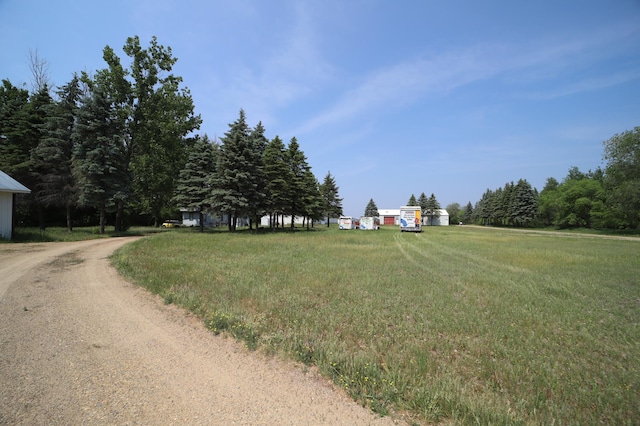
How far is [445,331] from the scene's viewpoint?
5.68 m

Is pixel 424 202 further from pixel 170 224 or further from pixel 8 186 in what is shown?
pixel 8 186

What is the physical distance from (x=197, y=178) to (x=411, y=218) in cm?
3122

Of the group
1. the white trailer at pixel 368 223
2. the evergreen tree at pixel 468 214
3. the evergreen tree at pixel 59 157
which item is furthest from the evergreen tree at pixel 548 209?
the evergreen tree at pixel 59 157

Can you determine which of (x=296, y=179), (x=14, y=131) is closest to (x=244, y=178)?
(x=296, y=179)

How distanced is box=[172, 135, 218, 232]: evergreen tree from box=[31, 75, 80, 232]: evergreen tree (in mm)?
9478

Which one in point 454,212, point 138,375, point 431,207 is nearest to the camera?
point 138,375

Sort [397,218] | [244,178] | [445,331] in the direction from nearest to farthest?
[445,331] < [244,178] < [397,218]

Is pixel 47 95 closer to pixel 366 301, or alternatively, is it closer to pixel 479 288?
pixel 366 301

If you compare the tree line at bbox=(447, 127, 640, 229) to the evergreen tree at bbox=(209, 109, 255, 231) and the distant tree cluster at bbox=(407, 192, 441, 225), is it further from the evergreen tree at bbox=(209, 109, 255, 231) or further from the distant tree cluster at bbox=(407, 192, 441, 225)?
the evergreen tree at bbox=(209, 109, 255, 231)

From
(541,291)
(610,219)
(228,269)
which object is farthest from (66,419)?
(610,219)

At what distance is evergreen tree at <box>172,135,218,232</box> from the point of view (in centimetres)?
3238

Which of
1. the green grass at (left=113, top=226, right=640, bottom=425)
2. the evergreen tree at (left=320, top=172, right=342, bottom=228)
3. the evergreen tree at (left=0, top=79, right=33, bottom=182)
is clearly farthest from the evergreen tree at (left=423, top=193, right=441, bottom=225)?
the evergreen tree at (left=0, top=79, right=33, bottom=182)

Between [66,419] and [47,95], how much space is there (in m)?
40.0

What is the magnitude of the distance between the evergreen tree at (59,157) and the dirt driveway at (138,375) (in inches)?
990
